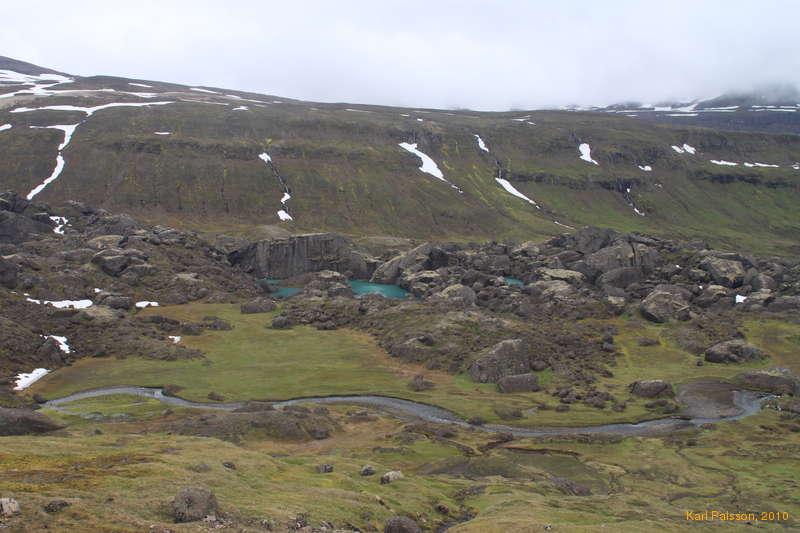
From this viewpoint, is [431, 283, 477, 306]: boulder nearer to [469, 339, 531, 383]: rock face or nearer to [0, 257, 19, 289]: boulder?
[469, 339, 531, 383]: rock face

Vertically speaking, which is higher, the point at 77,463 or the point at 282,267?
the point at 77,463

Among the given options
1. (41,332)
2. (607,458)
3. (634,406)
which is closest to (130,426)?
(41,332)

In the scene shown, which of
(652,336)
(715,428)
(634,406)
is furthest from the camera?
(652,336)

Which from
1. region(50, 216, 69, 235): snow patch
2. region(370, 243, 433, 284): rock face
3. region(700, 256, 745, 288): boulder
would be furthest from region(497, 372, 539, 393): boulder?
region(50, 216, 69, 235): snow patch

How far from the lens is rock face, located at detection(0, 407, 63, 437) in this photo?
162ft

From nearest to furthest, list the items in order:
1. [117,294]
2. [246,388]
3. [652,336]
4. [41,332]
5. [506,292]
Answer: [246,388] → [41,332] → [652,336] → [117,294] → [506,292]

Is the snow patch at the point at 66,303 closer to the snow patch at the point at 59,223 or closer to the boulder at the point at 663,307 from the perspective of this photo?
the snow patch at the point at 59,223

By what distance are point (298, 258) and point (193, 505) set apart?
503 feet

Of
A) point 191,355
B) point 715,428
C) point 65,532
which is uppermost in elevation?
point 65,532

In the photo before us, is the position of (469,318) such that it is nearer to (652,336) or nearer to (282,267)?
(652,336)

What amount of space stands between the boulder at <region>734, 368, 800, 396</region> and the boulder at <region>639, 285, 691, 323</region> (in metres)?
29.0

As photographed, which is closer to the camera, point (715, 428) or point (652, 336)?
point (715, 428)

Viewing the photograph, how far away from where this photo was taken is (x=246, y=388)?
81.4 meters

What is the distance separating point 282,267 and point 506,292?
249 feet
